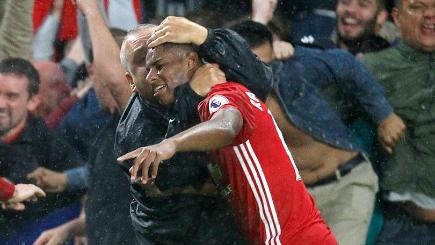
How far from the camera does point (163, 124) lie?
4.84 m

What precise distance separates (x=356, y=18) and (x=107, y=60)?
1445 millimetres

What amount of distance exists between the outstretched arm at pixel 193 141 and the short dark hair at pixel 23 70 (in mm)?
2030

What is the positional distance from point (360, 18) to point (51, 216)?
204 centimetres

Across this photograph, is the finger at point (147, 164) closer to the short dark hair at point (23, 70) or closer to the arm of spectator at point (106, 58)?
the arm of spectator at point (106, 58)

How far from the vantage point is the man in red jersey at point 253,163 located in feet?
14.3

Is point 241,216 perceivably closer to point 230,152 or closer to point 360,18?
point 230,152

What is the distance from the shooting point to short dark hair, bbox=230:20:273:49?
19.7 feet

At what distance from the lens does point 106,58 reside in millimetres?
5980

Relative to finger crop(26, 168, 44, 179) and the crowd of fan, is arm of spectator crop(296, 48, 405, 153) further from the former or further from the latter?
finger crop(26, 168, 44, 179)

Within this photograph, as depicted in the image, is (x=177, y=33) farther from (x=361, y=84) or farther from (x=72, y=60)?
(x=361, y=84)

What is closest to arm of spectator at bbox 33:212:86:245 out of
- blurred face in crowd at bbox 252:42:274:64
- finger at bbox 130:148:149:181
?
blurred face in crowd at bbox 252:42:274:64

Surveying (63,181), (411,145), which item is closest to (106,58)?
(63,181)

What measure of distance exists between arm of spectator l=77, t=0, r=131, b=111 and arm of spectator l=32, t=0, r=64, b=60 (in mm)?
215

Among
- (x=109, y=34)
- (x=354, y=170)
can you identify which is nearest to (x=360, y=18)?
(x=354, y=170)
